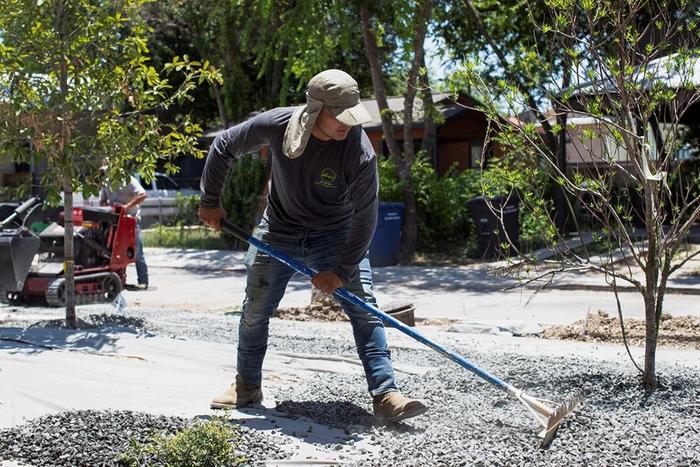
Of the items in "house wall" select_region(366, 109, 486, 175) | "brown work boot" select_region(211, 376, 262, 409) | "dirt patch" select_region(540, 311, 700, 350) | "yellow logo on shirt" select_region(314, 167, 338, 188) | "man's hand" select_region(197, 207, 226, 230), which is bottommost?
"dirt patch" select_region(540, 311, 700, 350)

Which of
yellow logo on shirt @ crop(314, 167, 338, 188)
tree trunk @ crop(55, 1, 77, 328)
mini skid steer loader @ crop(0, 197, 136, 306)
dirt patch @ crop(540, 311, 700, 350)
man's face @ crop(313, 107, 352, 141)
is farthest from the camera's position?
mini skid steer loader @ crop(0, 197, 136, 306)

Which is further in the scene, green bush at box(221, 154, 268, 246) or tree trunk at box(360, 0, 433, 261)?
green bush at box(221, 154, 268, 246)

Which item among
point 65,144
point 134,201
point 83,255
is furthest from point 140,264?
point 65,144

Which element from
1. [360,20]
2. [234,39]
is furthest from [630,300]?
[234,39]

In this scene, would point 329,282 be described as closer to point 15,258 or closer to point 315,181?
point 315,181

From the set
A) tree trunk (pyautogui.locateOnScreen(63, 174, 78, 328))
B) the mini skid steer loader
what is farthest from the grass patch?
tree trunk (pyautogui.locateOnScreen(63, 174, 78, 328))

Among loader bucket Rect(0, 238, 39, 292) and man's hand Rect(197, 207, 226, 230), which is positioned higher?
man's hand Rect(197, 207, 226, 230)

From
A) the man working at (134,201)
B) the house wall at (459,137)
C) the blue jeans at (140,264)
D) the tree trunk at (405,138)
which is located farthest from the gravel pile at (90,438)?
the house wall at (459,137)

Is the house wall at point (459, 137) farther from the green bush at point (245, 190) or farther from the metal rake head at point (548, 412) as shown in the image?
the metal rake head at point (548, 412)

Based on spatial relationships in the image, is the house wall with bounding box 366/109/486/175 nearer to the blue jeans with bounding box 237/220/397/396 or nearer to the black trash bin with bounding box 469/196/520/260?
the black trash bin with bounding box 469/196/520/260

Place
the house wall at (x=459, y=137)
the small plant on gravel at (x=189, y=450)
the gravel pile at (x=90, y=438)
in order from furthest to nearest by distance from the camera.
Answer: the house wall at (x=459, y=137) → the gravel pile at (x=90, y=438) → the small plant on gravel at (x=189, y=450)

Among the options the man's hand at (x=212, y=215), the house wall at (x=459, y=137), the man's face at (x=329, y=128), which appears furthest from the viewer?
the house wall at (x=459, y=137)

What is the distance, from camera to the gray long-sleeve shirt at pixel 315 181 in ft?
15.5

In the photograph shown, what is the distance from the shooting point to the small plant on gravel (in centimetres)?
396
